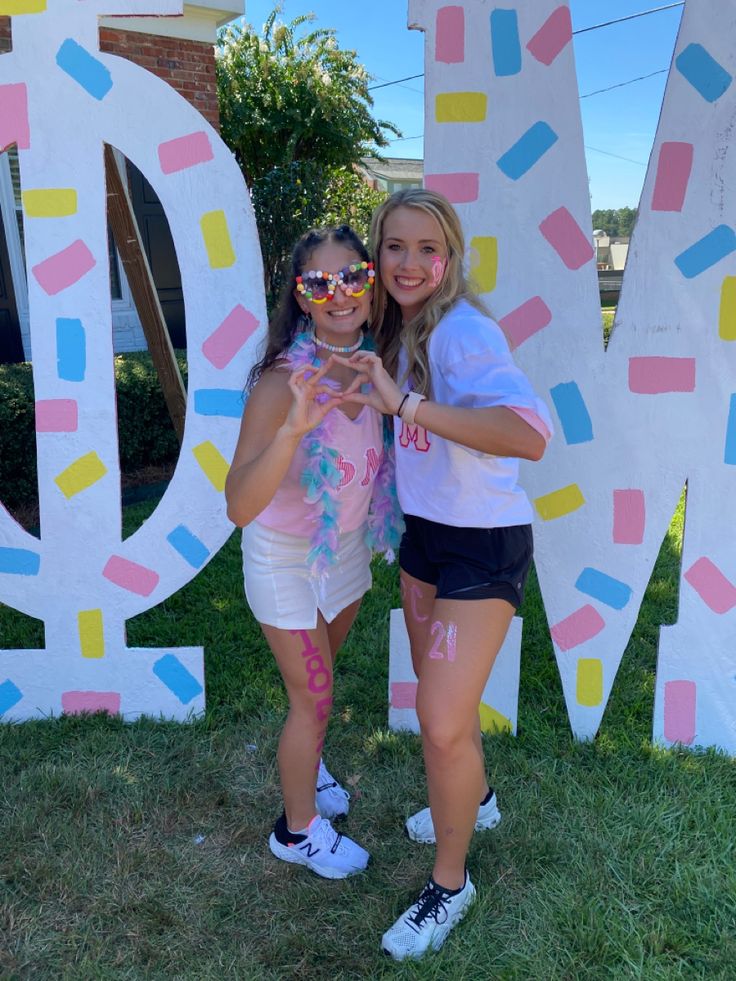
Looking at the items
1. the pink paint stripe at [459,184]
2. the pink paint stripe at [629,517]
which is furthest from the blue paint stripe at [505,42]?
the pink paint stripe at [629,517]

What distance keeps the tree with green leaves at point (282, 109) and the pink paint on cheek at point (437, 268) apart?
499 inches

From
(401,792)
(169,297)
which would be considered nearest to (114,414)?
(401,792)

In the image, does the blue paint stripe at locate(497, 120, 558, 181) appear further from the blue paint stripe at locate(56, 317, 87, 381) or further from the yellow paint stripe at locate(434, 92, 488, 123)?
the blue paint stripe at locate(56, 317, 87, 381)

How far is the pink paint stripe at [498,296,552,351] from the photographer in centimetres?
266

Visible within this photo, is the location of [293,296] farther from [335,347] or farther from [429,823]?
[429,823]

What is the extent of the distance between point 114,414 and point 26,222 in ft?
2.32

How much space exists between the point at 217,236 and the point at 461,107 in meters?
0.89

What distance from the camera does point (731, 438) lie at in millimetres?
2678

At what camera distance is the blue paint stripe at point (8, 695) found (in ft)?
9.79

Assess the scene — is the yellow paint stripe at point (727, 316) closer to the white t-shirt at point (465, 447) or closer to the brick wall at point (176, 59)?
the white t-shirt at point (465, 447)

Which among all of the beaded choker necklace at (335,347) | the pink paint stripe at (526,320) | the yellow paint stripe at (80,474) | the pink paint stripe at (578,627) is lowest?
the pink paint stripe at (578,627)

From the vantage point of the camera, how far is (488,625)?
1.94 meters

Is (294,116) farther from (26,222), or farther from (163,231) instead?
(26,222)

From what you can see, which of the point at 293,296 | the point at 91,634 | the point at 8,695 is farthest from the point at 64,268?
the point at 8,695
